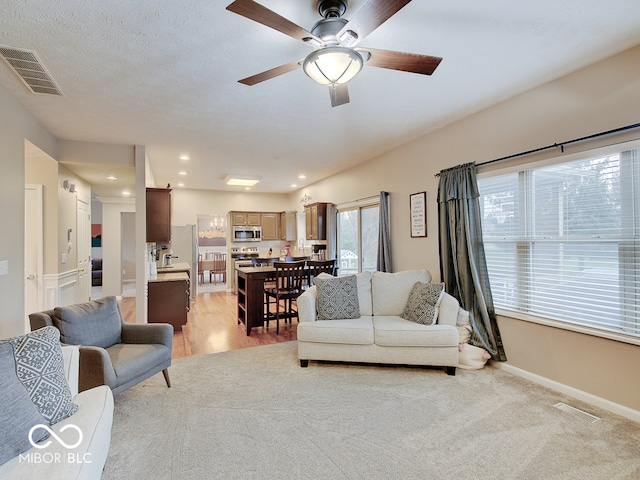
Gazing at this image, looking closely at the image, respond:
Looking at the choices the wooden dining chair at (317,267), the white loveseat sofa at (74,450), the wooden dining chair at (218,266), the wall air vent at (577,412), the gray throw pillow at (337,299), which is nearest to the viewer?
the white loveseat sofa at (74,450)

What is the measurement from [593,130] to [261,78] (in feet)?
8.60

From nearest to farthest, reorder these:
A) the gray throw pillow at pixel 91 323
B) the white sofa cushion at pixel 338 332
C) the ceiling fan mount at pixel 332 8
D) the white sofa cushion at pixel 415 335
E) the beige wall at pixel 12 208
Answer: the ceiling fan mount at pixel 332 8, the gray throw pillow at pixel 91 323, the beige wall at pixel 12 208, the white sofa cushion at pixel 415 335, the white sofa cushion at pixel 338 332

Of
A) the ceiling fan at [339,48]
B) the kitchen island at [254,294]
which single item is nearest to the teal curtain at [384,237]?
the kitchen island at [254,294]

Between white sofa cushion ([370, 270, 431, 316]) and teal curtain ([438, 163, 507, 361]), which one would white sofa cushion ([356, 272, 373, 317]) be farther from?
teal curtain ([438, 163, 507, 361])

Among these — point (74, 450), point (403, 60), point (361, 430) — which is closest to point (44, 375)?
point (74, 450)

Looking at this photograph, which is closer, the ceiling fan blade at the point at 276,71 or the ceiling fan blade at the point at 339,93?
the ceiling fan blade at the point at 276,71

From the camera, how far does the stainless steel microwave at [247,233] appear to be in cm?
854

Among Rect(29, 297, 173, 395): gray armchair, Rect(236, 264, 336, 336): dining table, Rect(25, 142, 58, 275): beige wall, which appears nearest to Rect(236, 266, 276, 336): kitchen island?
Rect(236, 264, 336, 336): dining table

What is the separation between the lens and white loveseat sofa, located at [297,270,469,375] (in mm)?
3182

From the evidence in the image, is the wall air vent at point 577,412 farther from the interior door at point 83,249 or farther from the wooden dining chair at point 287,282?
the interior door at point 83,249

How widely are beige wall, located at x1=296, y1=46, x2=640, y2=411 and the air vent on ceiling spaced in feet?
13.0

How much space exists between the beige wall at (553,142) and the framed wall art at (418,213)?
8cm

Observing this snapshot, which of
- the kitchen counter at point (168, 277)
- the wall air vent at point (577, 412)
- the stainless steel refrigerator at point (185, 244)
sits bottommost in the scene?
the wall air vent at point (577, 412)

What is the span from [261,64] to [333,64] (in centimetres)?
85
